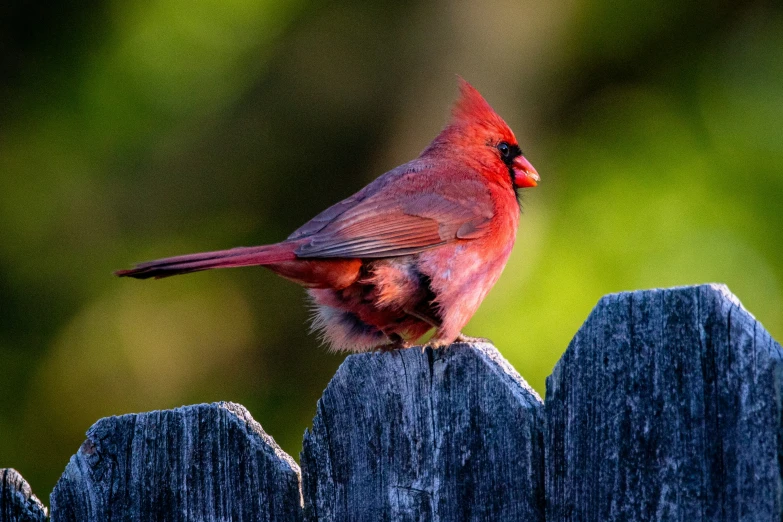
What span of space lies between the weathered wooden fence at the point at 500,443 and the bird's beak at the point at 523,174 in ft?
8.20

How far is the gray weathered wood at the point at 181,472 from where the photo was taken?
222cm

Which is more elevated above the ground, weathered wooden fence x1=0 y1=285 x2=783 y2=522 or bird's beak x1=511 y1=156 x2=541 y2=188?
bird's beak x1=511 y1=156 x2=541 y2=188

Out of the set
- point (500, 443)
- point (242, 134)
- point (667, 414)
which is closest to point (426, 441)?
point (500, 443)

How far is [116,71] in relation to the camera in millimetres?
6023

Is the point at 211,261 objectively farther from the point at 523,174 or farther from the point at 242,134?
the point at 242,134

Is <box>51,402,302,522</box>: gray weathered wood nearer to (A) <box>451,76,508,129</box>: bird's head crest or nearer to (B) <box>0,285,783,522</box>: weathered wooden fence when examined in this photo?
(B) <box>0,285,783,522</box>: weathered wooden fence

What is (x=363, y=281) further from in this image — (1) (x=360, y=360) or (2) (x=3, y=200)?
Result: (2) (x=3, y=200)

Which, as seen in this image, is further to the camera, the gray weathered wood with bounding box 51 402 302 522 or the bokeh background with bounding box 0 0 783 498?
the bokeh background with bounding box 0 0 783 498

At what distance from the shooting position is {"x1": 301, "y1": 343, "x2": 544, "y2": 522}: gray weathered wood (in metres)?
1.95

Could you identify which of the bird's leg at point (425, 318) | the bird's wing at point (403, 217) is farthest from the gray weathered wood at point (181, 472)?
the bird's leg at point (425, 318)

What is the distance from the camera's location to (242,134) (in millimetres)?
6410

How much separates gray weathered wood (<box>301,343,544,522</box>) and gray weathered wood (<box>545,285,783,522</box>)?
0.08m

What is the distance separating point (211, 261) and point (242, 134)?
12.2 ft

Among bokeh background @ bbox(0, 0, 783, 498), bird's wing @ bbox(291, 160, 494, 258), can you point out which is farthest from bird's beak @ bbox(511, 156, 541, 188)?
bokeh background @ bbox(0, 0, 783, 498)
